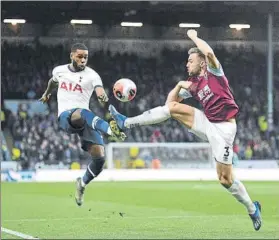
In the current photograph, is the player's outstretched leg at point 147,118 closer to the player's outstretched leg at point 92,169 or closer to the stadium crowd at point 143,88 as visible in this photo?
the player's outstretched leg at point 92,169

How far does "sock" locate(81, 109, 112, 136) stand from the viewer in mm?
9934

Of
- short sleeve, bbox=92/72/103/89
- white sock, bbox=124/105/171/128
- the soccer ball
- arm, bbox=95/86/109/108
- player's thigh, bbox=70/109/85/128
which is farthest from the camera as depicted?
player's thigh, bbox=70/109/85/128

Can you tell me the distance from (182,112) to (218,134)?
1.91 feet

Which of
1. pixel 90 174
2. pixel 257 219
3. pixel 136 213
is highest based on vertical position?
pixel 90 174

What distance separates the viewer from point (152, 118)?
30.7ft

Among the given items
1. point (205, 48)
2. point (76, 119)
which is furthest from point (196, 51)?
point (76, 119)

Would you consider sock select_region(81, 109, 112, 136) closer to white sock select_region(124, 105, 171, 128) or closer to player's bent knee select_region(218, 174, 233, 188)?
white sock select_region(124, 105, 171, 128)

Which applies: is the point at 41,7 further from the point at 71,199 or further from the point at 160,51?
the point at 71,199

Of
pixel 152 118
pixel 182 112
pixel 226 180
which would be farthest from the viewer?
pixel 226 180

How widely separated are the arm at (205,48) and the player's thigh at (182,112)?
593 mm

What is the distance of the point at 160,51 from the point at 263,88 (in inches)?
163

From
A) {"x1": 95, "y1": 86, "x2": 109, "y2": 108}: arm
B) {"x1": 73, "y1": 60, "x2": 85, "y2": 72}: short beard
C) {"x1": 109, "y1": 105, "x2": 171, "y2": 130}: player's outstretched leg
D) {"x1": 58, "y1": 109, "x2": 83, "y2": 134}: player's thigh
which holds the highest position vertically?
{"x1": 73, "y1": 60, "x2": 85, "y2": 72}: short beard

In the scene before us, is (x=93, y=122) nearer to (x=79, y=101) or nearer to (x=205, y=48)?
(x=79, y=101)

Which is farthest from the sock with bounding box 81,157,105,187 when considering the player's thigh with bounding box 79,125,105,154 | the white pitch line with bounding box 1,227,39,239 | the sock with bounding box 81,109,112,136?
the white pitch line with bounding box 1,227,39,239
